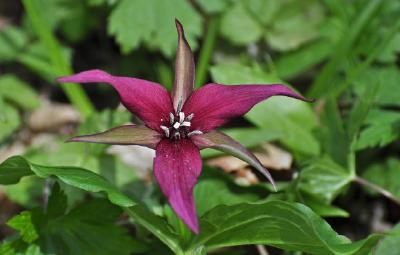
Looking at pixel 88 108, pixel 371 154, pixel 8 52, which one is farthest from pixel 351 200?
pixel 8 52

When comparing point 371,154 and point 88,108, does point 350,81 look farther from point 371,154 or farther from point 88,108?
point 88,108

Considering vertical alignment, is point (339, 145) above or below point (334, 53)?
below

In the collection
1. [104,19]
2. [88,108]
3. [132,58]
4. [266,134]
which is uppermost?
[104,19]

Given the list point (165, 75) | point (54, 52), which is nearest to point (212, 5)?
point (165, 75)

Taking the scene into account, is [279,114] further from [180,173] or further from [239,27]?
[180,173]

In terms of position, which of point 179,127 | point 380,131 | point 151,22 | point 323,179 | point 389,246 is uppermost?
point 151,22

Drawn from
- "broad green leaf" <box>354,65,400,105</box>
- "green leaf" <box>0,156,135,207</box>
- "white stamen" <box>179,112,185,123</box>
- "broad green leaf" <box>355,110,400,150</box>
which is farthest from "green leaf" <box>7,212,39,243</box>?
"broad green leaf" <box>354,65,400,105</box>

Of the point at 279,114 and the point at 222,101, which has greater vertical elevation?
the point at 222,101
